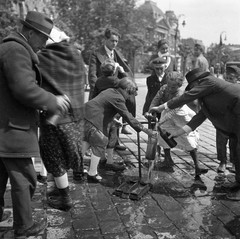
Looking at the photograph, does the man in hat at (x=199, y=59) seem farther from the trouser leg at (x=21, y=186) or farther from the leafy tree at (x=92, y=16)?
the leafy tree at (x=92, y=16)

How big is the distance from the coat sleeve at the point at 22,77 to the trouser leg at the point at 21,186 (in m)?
0.50

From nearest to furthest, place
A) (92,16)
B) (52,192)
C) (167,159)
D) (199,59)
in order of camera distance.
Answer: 1. (52,192)
2. (167,159)
3. (199,59)
4. (92,16)

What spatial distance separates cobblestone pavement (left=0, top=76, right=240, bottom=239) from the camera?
3.39 metres

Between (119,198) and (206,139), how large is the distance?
4147 millimetres

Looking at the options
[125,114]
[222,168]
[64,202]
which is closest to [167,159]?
[222,168]

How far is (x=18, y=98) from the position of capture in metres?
2.73

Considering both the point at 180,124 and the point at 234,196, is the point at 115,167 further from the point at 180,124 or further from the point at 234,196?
the point at 234,196

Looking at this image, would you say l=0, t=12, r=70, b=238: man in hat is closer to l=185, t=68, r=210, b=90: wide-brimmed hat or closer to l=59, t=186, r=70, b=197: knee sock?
l=59, t=186, r=70, b=197: knee sock

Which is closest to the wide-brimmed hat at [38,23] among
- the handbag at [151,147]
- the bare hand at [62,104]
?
the bare hand at [62,104]

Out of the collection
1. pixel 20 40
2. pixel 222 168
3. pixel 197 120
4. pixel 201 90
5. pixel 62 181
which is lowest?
pixel 222 168

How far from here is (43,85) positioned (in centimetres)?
350

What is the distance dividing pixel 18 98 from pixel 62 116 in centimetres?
84

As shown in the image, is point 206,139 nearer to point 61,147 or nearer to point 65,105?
point 61,147

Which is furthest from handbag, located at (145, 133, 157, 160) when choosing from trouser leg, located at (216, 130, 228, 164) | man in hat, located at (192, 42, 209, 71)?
man in hat, located at (192, 42, 209, 71)
